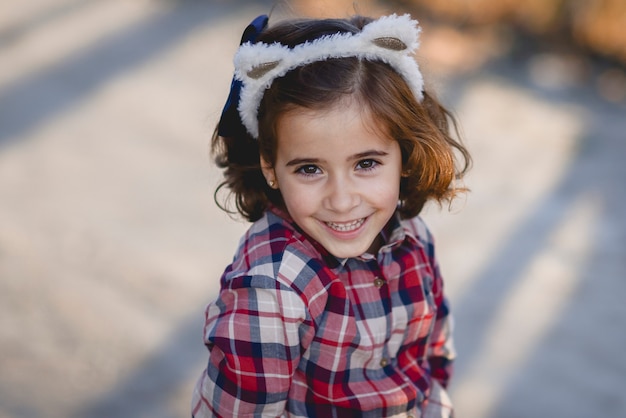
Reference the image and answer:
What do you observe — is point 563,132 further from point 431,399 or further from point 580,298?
point 431,399

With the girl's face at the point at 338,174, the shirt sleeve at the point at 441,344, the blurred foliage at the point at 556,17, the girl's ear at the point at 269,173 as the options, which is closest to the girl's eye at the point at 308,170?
the girl's face at the point at 338,174

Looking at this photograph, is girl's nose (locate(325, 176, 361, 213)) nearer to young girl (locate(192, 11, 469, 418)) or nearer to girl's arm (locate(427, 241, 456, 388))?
young girl (locate(192, 11, 469, 418))

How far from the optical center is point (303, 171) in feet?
4.39

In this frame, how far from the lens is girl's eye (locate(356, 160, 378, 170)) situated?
4.42ft

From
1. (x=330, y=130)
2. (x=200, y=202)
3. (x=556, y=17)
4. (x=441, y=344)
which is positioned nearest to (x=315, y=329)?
(x=330, y=130)

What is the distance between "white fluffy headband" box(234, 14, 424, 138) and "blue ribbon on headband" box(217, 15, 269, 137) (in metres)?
0.04

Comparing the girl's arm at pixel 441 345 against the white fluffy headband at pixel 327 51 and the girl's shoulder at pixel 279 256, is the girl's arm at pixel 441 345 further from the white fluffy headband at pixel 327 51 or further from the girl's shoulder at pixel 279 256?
the white fluffy headband at pixel 327 51

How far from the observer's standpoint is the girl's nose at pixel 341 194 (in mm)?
1306

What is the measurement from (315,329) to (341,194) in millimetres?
241

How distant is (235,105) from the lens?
1.41 m

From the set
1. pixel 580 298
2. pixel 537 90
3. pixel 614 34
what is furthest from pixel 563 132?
pixel 580 298

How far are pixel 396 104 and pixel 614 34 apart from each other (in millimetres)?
3178

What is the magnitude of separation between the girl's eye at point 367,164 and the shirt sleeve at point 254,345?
258 millimetres

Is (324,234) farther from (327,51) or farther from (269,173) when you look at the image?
(327,51)
